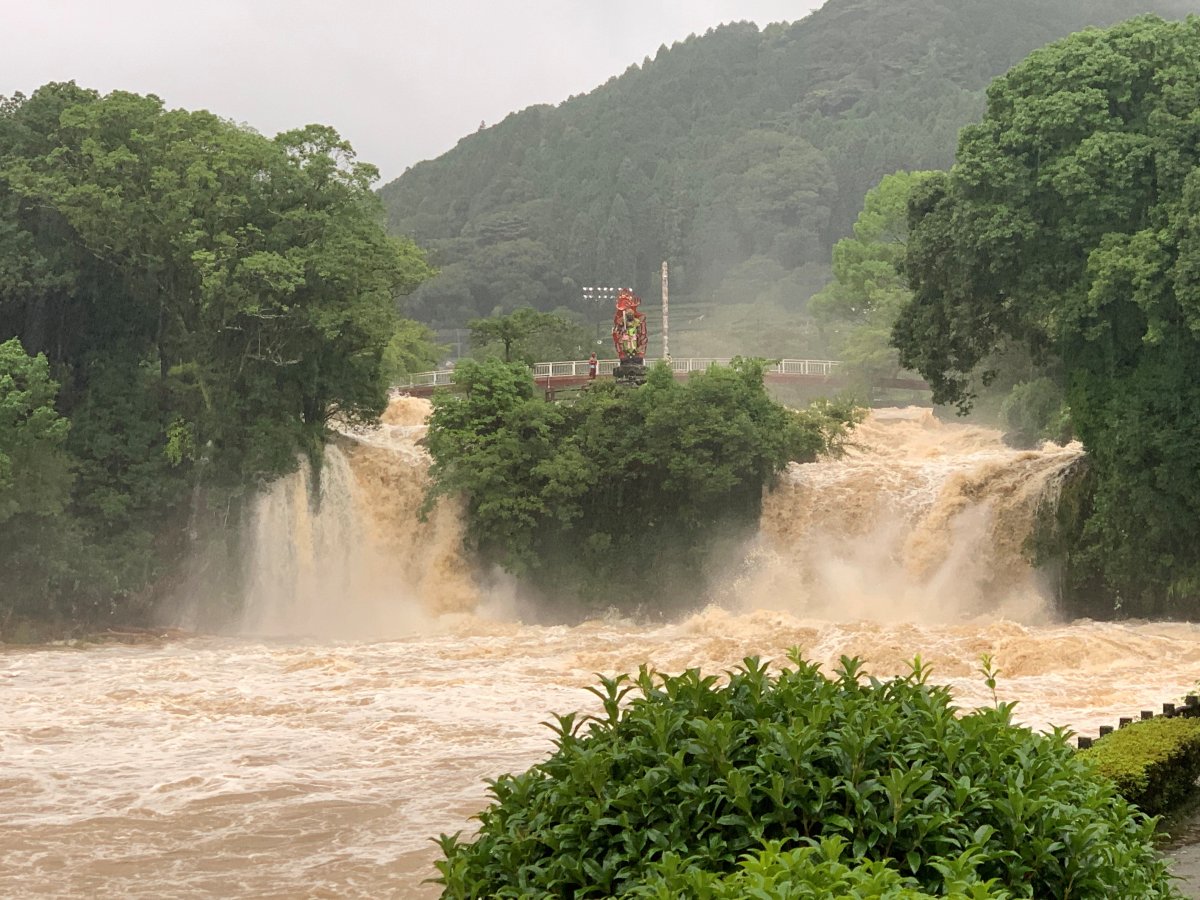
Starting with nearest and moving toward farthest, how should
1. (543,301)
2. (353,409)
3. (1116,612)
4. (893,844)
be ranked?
(893,844)
(1116,612)
(353,409)
(543,301)

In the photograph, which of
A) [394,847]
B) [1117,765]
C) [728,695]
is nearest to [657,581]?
[394,847]

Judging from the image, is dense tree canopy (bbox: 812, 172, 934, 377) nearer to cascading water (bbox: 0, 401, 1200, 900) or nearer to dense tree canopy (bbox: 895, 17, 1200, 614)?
cascading water (bbox: 0, 401, 1200, 900)

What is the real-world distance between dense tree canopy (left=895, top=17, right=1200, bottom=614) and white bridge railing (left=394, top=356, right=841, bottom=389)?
11.7 meters

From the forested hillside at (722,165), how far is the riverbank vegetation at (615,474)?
117ft

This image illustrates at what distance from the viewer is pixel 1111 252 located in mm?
24625

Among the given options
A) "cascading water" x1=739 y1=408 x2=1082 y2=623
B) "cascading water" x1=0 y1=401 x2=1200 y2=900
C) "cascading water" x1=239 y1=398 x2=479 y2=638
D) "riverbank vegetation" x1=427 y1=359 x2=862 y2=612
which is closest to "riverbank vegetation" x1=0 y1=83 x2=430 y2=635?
"cascading water" x1=239 y1=398 x2=479 y2=638

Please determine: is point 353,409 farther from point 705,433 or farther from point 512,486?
point 705,433

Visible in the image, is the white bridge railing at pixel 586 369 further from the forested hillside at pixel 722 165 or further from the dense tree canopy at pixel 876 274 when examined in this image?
the forested hillside at pixel 722 165

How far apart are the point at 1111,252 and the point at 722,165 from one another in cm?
7549

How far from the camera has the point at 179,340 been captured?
3084 cm

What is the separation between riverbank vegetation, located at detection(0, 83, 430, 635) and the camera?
2898cm

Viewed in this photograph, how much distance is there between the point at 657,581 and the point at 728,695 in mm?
25083

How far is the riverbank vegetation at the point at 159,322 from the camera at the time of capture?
2898 cm

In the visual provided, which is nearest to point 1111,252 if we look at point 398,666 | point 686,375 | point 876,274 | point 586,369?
point 398,666
